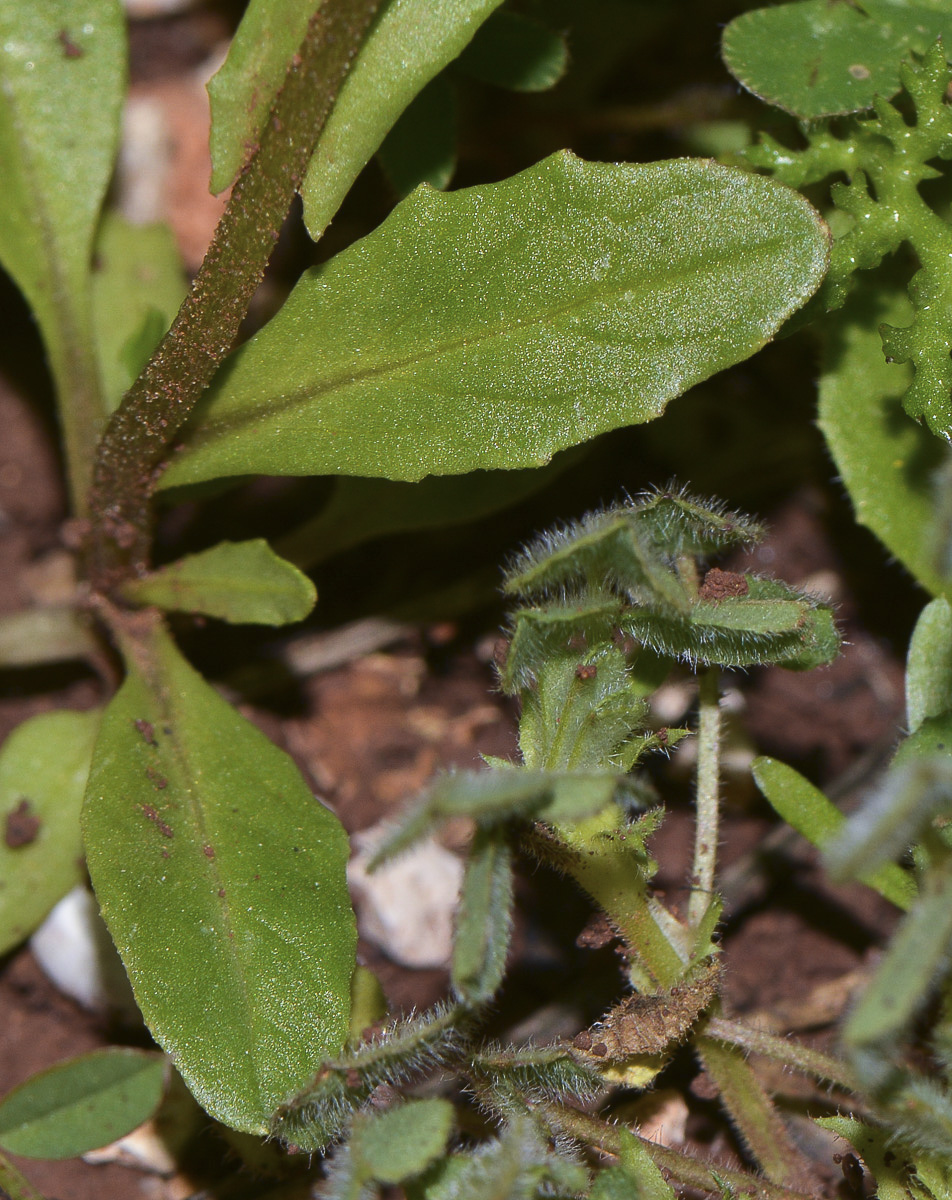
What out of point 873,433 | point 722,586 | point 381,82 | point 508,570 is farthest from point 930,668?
point 381,82

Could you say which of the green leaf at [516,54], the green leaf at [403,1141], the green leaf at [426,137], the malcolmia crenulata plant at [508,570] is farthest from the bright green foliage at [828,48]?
the green leaf at [403,1141]

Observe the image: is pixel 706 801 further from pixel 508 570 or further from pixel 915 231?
pixel 915 231

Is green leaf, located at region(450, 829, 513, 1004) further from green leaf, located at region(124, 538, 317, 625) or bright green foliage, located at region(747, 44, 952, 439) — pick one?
bright green foliage, located at region(747, 44, 952, 439)

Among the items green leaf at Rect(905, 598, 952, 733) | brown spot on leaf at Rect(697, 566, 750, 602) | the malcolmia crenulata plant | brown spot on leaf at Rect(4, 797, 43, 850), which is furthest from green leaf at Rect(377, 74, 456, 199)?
brown spot on leaf at Rect(4, 797, 43, 850)

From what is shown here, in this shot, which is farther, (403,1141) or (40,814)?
(40,814)

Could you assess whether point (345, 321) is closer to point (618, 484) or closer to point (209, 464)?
point (209, 464)

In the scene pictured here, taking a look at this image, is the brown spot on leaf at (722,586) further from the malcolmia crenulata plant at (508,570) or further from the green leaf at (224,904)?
the green leaf at (224,904)
